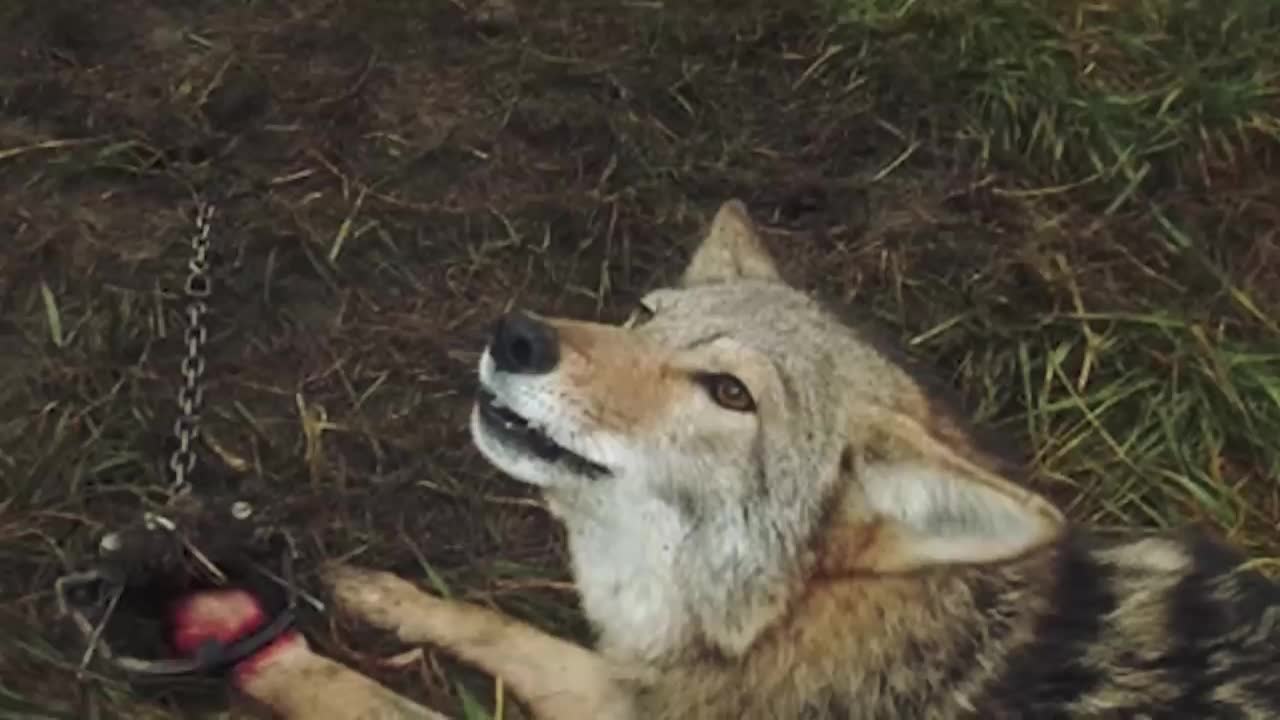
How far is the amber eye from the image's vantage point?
4105mm

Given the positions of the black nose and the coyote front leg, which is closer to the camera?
the black nose

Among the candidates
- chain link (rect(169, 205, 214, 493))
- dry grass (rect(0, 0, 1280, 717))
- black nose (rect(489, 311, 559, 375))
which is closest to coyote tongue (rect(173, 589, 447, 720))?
dry grass (rect(0, 0, 1280, 717))

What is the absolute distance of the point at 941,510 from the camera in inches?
153

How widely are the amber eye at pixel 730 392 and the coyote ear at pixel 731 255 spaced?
50 cm

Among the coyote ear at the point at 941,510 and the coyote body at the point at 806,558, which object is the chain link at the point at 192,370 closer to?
the coyote body at the point at 806,558

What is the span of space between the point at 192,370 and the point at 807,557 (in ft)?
5.22

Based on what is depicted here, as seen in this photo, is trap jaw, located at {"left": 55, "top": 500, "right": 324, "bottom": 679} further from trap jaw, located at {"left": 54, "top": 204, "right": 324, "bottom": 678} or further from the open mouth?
the open mouth

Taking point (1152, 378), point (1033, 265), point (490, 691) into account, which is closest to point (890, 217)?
point (1033, 265)

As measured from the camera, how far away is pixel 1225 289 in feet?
19.0

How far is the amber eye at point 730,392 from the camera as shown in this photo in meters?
4.11

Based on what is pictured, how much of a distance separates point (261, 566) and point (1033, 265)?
2253mm

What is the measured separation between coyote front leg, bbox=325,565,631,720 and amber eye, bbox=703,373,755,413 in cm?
84

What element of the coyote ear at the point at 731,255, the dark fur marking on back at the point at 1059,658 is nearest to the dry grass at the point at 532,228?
the coyote ear at the point at 731,255

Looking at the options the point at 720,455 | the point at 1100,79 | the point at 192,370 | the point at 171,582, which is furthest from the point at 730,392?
the point at 1100,79
